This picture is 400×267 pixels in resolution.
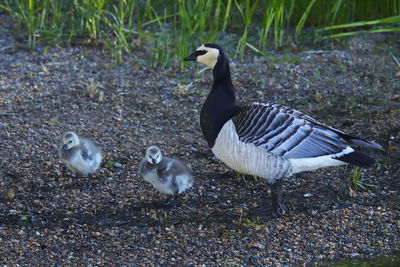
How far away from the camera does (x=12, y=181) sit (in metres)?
6.72


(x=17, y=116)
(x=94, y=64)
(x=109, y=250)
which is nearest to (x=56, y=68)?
(x=94, y=64)

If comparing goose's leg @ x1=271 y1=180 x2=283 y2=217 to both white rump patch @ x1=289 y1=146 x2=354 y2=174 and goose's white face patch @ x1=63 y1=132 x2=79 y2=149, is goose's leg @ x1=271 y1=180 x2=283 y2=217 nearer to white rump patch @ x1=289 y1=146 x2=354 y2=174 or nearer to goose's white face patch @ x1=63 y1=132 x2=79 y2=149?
white rump patch @ x1=289 y1=146 x2=354 y2=174

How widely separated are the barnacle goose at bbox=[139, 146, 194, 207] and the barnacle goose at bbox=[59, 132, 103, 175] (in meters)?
0.55

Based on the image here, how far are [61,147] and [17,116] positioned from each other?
1415 mm

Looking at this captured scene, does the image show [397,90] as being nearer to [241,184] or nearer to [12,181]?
[241,184]

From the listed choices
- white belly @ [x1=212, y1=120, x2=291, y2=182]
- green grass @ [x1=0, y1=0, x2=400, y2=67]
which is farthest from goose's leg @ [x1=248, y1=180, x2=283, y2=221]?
green grass @ [x1=0, y1=0, x2=400, y2=67]

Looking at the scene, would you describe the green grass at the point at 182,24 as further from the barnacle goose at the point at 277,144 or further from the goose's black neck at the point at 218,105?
the barnacle goose at the point at 277,144

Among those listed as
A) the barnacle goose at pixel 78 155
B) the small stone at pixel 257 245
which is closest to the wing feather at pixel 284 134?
the small stone at pixel 257 245

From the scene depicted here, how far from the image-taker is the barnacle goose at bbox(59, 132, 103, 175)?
6.60 metres

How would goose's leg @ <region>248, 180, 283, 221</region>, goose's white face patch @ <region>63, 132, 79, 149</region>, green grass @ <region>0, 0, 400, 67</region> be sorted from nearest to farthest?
goose's leg @ <region>248, 180, 283, 221</region> → goose's white face patch @ <region>63, 132, 79, 149</region> → green grass @ <region>0, 0, 400, 67</region>

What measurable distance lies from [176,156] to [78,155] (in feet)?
3.70

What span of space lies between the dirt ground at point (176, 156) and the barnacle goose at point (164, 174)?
19 cm

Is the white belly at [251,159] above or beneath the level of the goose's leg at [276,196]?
above

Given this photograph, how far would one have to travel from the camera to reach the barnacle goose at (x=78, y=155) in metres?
6.60
